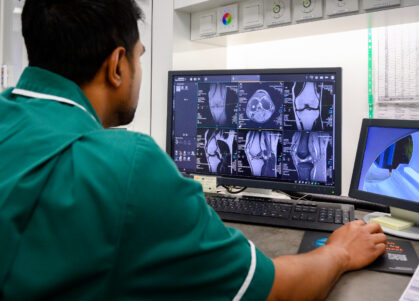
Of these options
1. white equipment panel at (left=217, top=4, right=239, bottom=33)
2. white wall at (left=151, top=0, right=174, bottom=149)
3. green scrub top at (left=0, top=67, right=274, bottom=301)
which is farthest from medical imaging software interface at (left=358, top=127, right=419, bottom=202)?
white wall at (left=151, top=0, right=174, bottom=149)

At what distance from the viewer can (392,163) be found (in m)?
1.14

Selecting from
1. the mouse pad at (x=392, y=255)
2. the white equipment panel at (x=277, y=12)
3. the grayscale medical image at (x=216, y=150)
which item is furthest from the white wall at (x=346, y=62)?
the mouse pad at (x=392, y=255)

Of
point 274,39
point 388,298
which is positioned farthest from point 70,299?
point 274,39

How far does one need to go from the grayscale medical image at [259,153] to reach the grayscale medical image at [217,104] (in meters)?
0.08

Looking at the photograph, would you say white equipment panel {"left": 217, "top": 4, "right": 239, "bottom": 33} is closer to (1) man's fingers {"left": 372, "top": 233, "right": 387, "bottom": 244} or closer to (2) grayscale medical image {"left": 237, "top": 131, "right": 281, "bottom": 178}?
(2) grayscale medical image {"left": 237, "top": 131, "right": 281, "bottom": 178}

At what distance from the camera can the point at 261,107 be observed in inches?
52.9

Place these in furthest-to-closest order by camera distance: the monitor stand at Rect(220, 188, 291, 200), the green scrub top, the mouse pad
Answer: the monitor stand at Rect(220, 188, 291, 200)
the mouse pad
the green scrub top

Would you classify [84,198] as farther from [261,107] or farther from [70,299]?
[261,107]

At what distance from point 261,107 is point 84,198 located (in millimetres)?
937

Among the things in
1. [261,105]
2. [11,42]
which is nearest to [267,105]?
[261,105]

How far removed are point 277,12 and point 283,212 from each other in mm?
858

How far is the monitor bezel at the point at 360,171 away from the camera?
1098mm

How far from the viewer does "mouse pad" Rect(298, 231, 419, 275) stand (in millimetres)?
841

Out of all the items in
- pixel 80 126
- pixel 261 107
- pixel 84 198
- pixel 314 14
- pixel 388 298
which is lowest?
pixel 388 298
